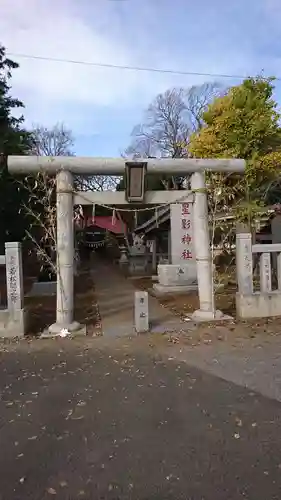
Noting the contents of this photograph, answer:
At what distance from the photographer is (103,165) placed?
824cm

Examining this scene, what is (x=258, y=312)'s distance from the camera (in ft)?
27.9

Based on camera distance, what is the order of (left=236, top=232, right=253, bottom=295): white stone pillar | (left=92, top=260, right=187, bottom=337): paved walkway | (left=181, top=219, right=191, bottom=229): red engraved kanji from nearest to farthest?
(left=92, top=260, right=187, bottom=337): paved walkway < (left=236, top=232, right=253, bottom=295): white stone pillar < (left=181, top=219, right=191, bottom=229): red engraved kanji

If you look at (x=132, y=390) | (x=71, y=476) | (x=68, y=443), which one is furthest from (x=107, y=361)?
(x=71, y=476)

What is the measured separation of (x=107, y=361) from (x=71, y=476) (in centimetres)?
310

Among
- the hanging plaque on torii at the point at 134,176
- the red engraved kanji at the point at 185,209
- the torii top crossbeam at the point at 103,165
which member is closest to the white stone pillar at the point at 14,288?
the torii top crossbeam at the point at 103,165

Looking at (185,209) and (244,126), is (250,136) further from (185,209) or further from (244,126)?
(185,209)

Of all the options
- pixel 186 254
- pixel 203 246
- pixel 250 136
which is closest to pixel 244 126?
pixel 250 136

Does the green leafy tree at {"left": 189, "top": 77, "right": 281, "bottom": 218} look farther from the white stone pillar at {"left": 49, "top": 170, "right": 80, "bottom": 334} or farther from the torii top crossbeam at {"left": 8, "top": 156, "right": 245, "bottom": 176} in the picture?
the white stone pillar at {"left": 49, "top": 170, "right": 80, "bottom": 334}

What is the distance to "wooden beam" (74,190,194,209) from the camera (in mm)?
8258

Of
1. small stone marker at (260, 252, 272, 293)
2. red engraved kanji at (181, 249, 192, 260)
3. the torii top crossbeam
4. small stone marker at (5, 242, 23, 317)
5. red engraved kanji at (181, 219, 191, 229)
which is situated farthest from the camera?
red engraved kanji at (181, 219, 191, 229)

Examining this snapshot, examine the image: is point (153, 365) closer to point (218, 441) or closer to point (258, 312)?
point (218, 441)

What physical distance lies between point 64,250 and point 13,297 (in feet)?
4.31

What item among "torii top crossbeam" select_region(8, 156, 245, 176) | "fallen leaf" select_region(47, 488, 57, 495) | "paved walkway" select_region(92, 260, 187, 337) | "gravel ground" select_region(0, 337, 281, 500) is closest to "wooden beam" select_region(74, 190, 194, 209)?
"torii top crossbeam" select_region(8, 156, 245, 176)

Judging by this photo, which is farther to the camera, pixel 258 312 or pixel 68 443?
pixel 258 312
